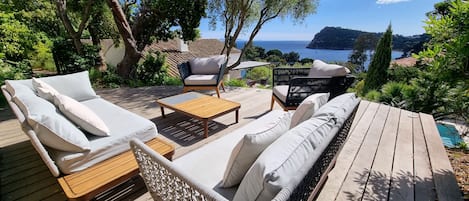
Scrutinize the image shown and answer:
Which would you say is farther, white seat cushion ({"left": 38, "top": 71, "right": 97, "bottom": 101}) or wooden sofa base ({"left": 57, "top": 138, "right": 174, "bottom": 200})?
white seat cushion ({"left": 38, "top": 71, "right": 97, "bottom": 101})

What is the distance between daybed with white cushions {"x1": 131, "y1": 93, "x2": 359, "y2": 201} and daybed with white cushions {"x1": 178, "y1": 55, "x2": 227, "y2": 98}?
105 inches

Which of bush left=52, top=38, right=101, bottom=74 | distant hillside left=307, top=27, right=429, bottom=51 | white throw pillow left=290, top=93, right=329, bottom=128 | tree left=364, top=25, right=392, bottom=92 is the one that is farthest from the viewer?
distant hillside left=307, top=27, right=429, bottom=51

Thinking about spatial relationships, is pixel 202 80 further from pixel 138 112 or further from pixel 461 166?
pixel 461 166

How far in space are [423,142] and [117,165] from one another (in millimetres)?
3445

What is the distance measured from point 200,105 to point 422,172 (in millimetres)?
2684

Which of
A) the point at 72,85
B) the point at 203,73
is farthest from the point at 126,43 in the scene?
the point at 72,85

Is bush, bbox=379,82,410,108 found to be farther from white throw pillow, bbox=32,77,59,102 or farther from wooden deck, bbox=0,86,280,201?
white throw pillow, bbox=32,77,59,102

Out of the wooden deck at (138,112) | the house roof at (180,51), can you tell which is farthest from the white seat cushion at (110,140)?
the house roof at (180,51)

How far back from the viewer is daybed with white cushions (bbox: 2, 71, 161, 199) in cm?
149

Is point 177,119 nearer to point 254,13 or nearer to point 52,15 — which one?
point 254,13

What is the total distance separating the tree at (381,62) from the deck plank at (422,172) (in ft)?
19.0

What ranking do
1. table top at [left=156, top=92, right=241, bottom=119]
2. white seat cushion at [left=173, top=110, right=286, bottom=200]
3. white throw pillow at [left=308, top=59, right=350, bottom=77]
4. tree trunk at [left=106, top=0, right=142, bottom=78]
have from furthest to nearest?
1. tree trunk at [left=106, top=0, right=142, bottom=78]
2. white throw pillow at [left=308, top=59, right=350, bottom=77]
3. table top at [left=156, top=92, right=241, bottom=119]
4. white seat cushion at [left=173, top=110, right=286, bottom=200]

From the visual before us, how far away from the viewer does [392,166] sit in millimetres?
2066

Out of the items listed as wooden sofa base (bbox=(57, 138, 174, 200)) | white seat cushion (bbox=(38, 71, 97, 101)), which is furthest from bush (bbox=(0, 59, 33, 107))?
wooden sofa base (bbox=(57, 138, 174, 200))
